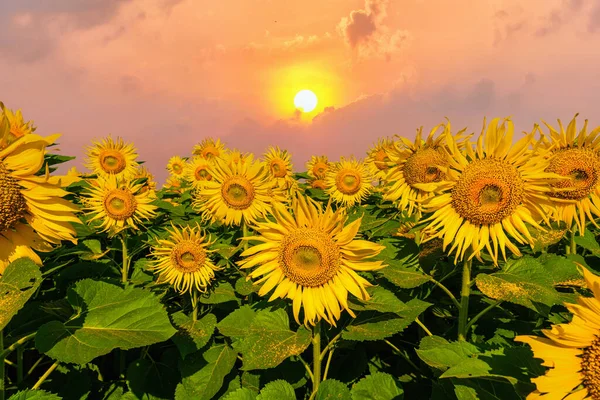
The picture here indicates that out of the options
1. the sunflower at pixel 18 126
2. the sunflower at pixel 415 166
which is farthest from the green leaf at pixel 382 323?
the sunflower at pixel 18 126

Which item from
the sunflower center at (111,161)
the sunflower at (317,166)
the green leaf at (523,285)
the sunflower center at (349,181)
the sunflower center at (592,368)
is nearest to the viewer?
the sunflower center at (592,368)

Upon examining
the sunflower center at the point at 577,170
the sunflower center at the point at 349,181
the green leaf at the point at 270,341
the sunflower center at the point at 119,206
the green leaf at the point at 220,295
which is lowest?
the green leaf at the point at 220,295

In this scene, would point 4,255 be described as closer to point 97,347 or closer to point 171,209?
point 97,347

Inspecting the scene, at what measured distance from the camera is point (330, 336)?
12.2 ft

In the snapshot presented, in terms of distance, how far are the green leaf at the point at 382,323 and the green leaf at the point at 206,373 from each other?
1.36m

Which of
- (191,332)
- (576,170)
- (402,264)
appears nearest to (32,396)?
(191,332)

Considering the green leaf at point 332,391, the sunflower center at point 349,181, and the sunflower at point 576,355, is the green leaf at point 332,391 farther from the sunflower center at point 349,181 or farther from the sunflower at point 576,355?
the sunflower center at point 349,181

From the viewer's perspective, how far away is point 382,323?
Result: 128 inches

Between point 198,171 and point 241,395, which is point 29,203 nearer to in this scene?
point 241,395

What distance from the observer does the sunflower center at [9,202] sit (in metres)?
2.24

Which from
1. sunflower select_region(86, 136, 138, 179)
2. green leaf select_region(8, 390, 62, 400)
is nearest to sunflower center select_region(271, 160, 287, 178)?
sunflower select_region(86, 136, 138, 179)

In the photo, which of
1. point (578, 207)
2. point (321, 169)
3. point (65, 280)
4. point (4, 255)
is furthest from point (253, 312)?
point (321, 169)

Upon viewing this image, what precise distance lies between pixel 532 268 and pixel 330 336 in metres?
1.84

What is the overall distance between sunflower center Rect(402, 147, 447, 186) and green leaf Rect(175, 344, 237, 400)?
9.35ft
